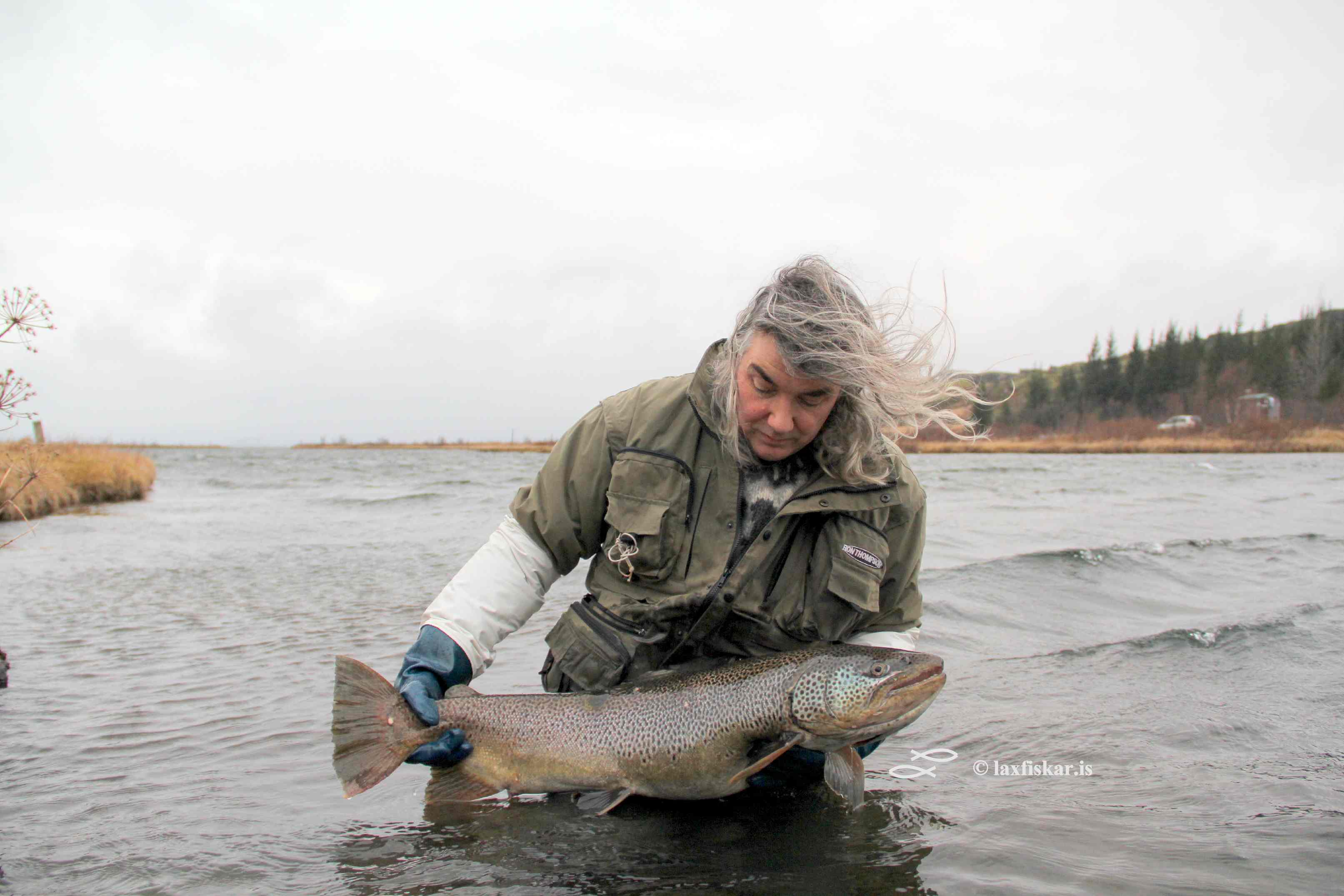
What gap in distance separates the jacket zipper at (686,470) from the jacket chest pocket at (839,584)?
49 centimetres

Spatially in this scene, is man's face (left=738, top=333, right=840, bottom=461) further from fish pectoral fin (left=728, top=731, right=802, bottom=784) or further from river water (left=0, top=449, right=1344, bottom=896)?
river water (left=0, top=449, right=1344, bottom=896)

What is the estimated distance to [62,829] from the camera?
3803 millimetres

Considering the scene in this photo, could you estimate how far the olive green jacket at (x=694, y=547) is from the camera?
358 cm

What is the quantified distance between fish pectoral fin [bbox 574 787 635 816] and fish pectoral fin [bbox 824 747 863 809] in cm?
74

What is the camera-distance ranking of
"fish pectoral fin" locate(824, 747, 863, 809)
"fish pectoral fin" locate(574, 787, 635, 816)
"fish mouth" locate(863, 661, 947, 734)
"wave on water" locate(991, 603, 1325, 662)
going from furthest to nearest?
"wave on water" locate(991, 603, 1325, 662)
"fish pectoral fin" locate(574, 787, 635, 816)
"fish pectoral fin" locate(824, 747, 863, 809)
"fish mouth" locate(863, 661, 947, 734)

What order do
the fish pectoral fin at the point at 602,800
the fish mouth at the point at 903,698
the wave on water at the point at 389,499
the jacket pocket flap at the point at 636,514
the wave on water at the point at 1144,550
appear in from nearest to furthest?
the fish mouth at the point at 903,698
the fish pectoral fin at the point at 602,800
the jacket pocket flap at the point at 636,514
the wave on water at the point at 1144,550
the wave on water at the point at 389,499

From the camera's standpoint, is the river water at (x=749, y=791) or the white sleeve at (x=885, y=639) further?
the white sleeve at (x=885, y=639)

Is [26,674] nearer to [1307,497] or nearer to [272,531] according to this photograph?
[272,531]

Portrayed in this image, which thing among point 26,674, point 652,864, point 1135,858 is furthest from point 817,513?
point 26,674

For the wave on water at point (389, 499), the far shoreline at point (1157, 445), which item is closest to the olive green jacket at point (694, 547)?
the wave on water at point (389, 499)

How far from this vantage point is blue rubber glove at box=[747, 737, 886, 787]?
3.74 meters

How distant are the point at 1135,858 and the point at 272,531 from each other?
649 inches

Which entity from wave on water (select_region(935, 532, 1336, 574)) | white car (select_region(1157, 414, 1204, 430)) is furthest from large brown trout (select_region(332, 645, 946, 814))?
white car (select_region(1157, 414, 1204, 430))

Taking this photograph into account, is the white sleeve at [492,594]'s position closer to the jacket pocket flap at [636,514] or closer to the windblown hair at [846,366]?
the jacket pocket flap at [636,514]
